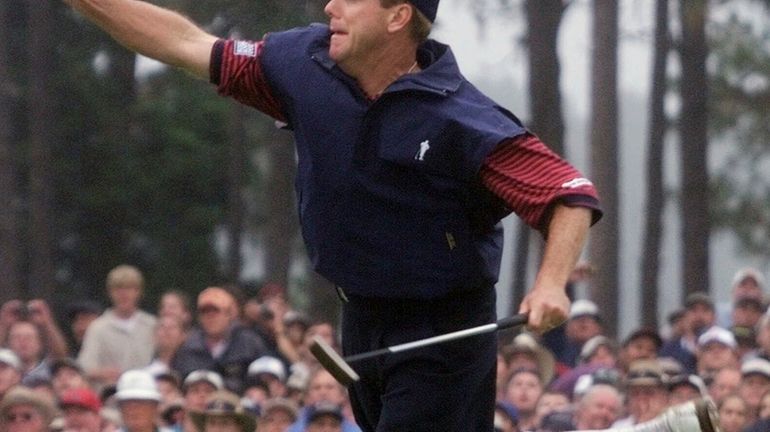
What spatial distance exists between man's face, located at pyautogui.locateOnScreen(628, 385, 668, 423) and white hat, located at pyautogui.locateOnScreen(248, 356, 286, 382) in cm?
276

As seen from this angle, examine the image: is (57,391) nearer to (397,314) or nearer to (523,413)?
(523,413)

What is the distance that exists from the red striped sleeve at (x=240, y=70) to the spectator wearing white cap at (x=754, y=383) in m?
5.80

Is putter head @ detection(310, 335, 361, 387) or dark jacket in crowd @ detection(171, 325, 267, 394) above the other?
putter head @ detection(310, 335, 361, 387)

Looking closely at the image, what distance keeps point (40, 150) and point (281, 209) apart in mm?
4197

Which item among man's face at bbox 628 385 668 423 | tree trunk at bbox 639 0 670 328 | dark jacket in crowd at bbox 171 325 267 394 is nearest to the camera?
man's face at bbox 628 385 668 423

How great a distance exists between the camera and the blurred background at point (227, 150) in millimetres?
25281

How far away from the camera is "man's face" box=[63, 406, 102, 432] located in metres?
12.4

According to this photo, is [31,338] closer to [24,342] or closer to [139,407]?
[24,342]

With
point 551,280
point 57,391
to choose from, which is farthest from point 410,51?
point 57,391

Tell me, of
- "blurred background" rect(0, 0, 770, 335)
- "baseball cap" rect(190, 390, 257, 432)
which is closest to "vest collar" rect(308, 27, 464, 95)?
"baseball cap" rect(190, 390, 257, 432)

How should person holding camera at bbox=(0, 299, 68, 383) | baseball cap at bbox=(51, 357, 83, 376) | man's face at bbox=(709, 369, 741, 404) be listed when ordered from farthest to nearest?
1. person holding camera at bbox=(0, 299, 68, 383)
2. baseball cap at bbox=(51, 357, 83, 376)
3. man's face at bbox=(709, 369, 741, 404)

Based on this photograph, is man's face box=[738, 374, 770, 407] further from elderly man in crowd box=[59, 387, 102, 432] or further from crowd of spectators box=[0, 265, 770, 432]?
elderly man in crowd box=[59, 387, 102, 432]

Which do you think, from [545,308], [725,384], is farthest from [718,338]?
[545,308]

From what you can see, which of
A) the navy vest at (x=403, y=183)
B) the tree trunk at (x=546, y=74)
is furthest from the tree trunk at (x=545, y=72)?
the navy vest at (x=403, y=183)
